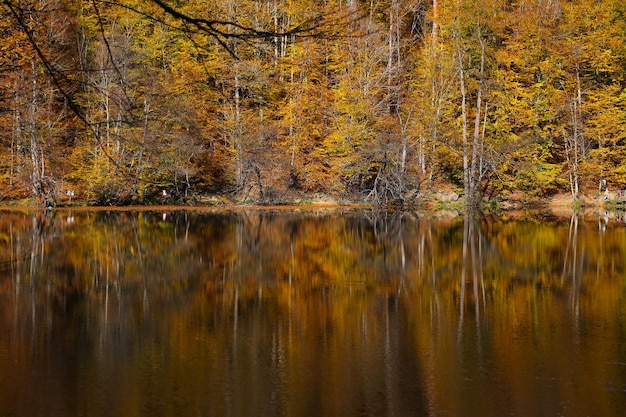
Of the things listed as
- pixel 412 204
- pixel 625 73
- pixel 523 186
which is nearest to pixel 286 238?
pixel 412 204

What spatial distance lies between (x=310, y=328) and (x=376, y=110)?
32145 mm

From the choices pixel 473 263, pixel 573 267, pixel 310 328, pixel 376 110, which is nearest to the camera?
pixel 310 328

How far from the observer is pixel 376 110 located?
40562mm

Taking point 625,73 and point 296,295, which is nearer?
point 296,295

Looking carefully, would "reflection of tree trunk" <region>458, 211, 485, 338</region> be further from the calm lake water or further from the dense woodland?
the dense woodland

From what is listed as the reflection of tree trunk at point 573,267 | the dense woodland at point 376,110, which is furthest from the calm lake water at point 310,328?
the dense woodland at point 376,110

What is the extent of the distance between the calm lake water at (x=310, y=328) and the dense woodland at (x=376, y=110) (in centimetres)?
1811

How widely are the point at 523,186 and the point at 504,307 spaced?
3008cm

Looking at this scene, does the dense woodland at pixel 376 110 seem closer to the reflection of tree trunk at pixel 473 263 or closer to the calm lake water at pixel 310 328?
the reflection of tree trunk at pixel 473 263

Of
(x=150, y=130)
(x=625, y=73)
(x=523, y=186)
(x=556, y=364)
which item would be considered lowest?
(x=556, y=364)

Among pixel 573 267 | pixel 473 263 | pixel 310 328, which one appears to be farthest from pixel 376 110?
pixel 310 328

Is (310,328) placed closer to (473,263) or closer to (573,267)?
(473,263)

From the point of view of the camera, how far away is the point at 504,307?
438 inches

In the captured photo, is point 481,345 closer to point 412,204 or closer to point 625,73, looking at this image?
point 412,204
